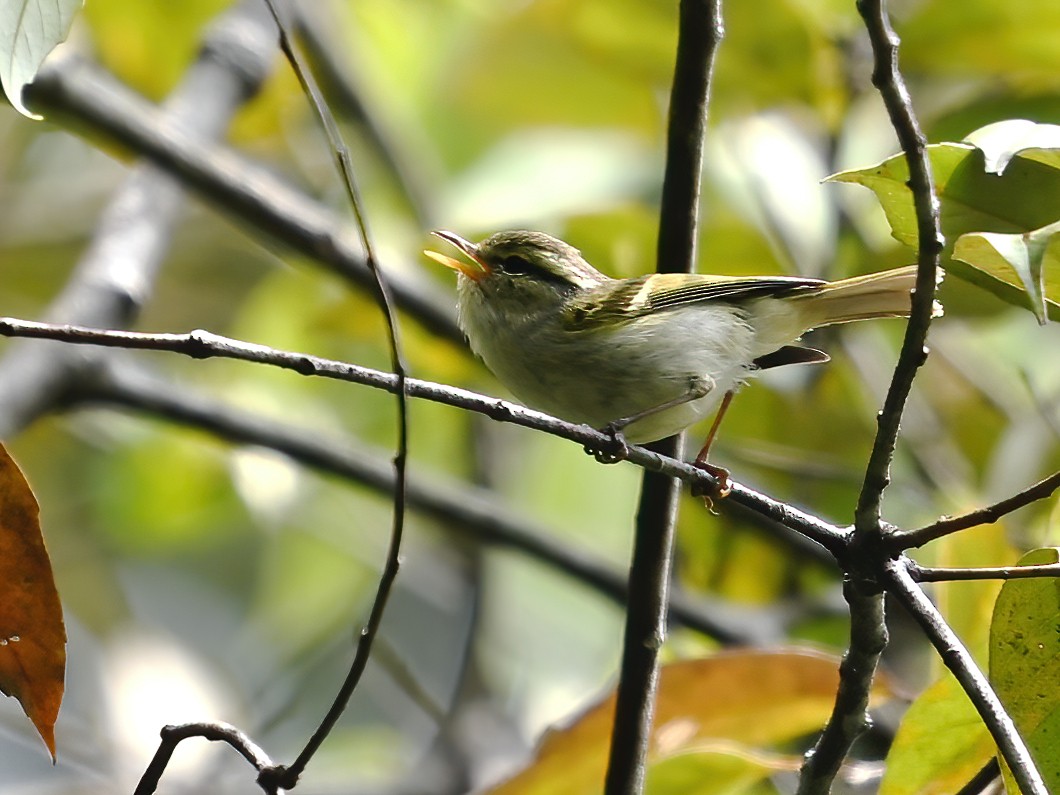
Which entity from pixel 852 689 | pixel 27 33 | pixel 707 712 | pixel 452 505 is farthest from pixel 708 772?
pixel 27 33

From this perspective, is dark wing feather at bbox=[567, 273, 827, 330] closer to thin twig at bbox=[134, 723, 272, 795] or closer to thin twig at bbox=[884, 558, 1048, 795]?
thin twig at bbox=[884, 558, 1048, 795]

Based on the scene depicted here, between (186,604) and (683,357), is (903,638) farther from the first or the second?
(186,604)

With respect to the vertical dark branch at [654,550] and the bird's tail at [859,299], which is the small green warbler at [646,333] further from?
the vertical dark branch at [654,550]

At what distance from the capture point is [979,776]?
170cm

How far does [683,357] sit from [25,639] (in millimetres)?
1441

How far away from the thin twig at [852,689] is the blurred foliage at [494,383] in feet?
4.54

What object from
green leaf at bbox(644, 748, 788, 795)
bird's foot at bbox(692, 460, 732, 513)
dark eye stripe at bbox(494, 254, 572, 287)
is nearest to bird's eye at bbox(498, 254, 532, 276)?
dark eye stripe at bbox(494, 254, 572, 287)

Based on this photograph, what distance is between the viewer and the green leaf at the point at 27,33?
4.97 ft

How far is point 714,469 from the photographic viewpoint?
2447 mm

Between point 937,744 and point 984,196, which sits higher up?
point 984,196

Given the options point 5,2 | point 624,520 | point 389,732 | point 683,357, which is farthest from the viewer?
point 389,732

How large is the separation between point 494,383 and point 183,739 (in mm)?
2869

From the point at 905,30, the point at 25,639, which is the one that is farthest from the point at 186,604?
the point at 25,639

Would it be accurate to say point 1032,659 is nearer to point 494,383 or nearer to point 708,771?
point 708,771
